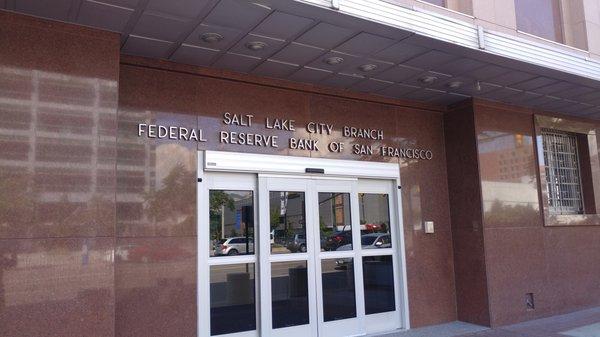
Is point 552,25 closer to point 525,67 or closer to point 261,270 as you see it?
point 525,67

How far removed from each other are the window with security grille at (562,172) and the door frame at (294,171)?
11.4 feet

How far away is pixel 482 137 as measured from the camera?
855 centimetres

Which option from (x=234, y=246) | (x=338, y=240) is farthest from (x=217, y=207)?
(x=338, y=240)

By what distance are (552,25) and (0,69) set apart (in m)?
8.55

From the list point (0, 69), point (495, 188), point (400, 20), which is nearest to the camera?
point (0, 69)

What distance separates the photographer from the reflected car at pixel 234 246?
661cm

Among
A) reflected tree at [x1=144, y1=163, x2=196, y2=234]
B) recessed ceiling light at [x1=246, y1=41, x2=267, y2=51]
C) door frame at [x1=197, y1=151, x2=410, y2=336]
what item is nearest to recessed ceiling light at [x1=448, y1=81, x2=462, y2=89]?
door frame at [x1=197, y1=151, x2=410, y2=336]

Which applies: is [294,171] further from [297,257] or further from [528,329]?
[528,329]

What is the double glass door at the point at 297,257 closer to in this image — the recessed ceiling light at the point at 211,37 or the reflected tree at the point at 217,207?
the reflected tree at the point at 217,207

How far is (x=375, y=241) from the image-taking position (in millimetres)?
7984

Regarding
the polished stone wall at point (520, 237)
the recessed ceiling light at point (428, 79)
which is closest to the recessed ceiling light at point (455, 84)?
the recessed ceiling light at point (428, 79)

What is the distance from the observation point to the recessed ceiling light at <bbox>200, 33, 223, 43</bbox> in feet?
18.7

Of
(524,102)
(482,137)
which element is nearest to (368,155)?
(482,137)

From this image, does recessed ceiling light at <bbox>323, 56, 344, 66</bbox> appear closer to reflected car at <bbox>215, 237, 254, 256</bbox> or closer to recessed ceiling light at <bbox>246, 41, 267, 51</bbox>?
recessed ceiling light at <bbox>246, 41, 267, 51</bbox>
